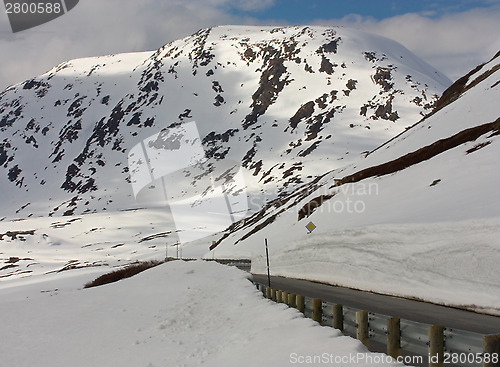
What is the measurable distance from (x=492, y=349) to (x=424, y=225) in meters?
12.3

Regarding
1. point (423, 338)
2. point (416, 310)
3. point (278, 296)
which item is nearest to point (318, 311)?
point (423, 338)

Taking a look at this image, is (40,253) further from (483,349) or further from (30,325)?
(483,349)

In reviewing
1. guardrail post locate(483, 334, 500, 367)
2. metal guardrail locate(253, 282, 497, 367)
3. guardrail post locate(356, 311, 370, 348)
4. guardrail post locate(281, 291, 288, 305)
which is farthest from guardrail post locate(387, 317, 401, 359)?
guardrail post locate(281, 291, 288, 305)

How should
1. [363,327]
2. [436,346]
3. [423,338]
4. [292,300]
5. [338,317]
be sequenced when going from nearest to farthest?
[436,346] < [423,338] < [363,327] < [338,317] < [292,300]

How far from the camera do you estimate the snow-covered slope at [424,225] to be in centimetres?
1509

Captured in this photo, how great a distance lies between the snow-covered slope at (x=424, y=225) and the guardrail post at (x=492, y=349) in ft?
25.7

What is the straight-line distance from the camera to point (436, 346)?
6992 mm

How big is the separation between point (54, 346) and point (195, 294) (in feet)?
22.3

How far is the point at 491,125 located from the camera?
1118 inches

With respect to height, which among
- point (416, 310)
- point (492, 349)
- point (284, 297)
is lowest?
point (416, 310)

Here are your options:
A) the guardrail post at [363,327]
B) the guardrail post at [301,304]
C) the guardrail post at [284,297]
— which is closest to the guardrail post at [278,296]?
the guardrail post at [284,297]

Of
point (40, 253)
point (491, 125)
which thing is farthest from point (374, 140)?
point (491, 125)

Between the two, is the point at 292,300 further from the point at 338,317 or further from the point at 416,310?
the point at 416,310

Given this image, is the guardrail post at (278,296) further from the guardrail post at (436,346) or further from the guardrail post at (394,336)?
the guardrail post at (436,346)
